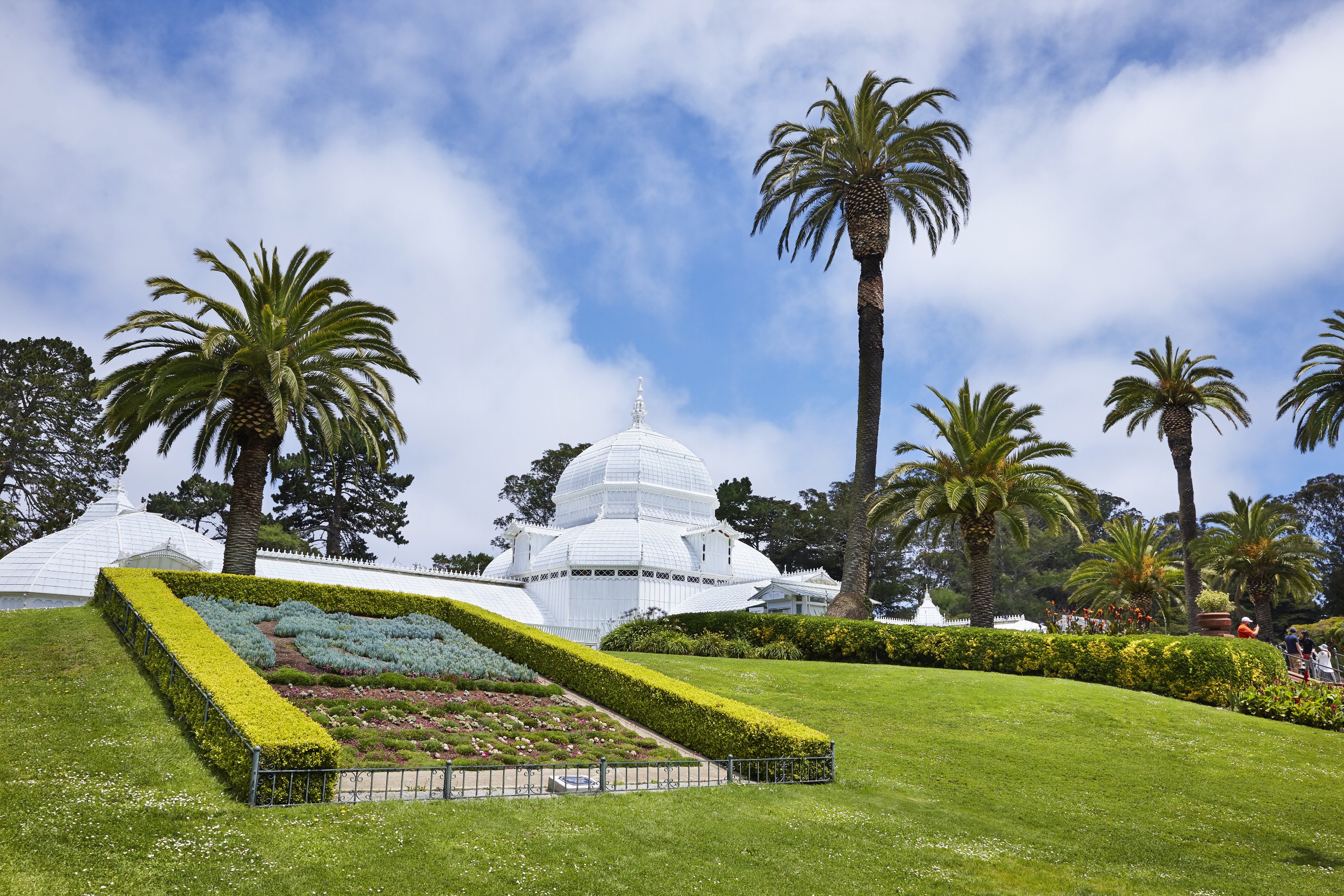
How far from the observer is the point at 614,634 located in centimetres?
2953

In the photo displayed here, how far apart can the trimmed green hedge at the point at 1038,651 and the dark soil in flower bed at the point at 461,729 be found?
11.5 m

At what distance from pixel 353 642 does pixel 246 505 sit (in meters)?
7.20

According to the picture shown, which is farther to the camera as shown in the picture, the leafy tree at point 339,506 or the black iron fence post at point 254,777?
the leafy tree at point 339,506

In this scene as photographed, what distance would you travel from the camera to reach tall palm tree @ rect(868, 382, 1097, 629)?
26422 mm

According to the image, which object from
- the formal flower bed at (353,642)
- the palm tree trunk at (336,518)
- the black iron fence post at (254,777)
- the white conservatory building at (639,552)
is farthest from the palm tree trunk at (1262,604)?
the palm tree trunk at (336,518)

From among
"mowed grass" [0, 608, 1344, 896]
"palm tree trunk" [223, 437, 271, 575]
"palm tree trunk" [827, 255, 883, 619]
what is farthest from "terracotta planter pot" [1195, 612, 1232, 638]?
"palm tree trunk" [223, 437, 271, 575]

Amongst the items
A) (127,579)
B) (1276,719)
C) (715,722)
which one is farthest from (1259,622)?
(127,579)

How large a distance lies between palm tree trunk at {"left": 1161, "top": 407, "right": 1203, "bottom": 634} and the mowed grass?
21.7 m

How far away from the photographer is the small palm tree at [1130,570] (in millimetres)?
41969

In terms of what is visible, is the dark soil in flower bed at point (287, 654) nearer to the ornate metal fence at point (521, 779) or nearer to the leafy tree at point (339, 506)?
the ornate metal fence at point (521, 779)

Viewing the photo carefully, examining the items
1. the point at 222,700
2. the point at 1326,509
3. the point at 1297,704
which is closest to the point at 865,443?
the point at 1297,704

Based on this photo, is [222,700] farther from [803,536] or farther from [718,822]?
[803,536]

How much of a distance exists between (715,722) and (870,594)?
57.3 meters

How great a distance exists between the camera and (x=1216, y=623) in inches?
955
